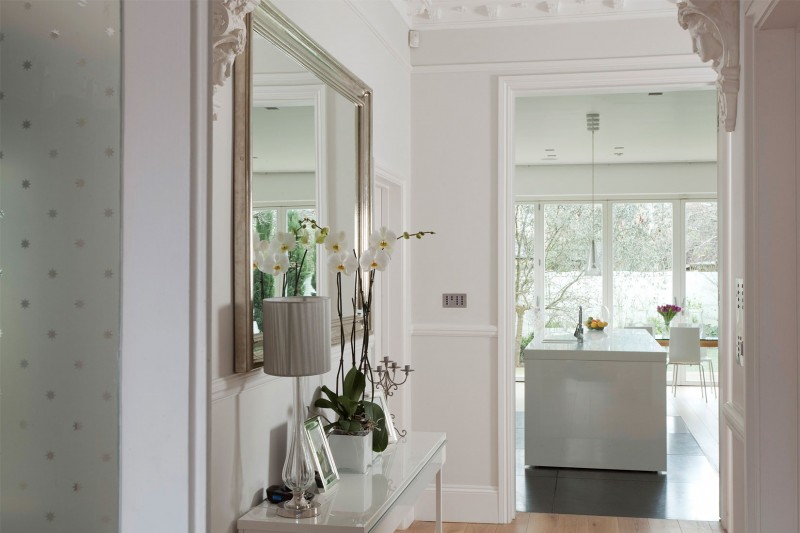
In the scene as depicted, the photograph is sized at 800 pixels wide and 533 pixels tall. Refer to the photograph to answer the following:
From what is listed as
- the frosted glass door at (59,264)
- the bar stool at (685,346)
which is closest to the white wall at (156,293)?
the frosted glass door at (59,264)

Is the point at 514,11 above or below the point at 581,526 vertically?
above

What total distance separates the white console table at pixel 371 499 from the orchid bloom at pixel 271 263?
68 cm

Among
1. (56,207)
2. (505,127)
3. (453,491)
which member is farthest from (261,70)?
(453,491)

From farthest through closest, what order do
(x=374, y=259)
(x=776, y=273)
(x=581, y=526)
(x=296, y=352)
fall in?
(x=581, y=526) < (x=374, y=259) < (x=296, y=352) < (x=776, y=273)

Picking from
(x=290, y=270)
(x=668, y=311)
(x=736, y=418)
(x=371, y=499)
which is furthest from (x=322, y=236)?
(x=668, y=311)

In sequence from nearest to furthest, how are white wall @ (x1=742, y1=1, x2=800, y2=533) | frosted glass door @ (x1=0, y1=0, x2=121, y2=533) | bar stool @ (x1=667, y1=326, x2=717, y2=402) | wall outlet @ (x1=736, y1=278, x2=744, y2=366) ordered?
frosted glass door @ (x1=0, y1=0, x2=121, y2=533) < white wall @ (x1=742, y1=1, x2=800, y2=533) < wall outlet @ (x1=736, y1=278, x2=744, y2=366) < bar stool @ (x1=667, y1=326, x2=717, y2=402)

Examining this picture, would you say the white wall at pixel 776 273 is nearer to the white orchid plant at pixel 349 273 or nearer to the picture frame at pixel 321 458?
the white orchid plant at pixel 349 273

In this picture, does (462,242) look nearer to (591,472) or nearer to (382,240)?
(382,240)

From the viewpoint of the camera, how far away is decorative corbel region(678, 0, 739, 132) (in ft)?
7.09

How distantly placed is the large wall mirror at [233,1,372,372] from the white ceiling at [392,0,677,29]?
4.05 ft

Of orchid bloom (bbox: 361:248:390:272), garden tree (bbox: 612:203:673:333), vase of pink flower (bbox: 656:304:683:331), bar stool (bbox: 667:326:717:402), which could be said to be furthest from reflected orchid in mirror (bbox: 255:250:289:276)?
garden tree (bbox: 612:203:673:333)

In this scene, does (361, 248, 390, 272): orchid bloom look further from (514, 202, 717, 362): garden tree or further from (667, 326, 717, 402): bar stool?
(514, 202, 717, 362): garden tree

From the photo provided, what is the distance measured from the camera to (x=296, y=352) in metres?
2.08

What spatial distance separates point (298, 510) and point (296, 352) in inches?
17.3
